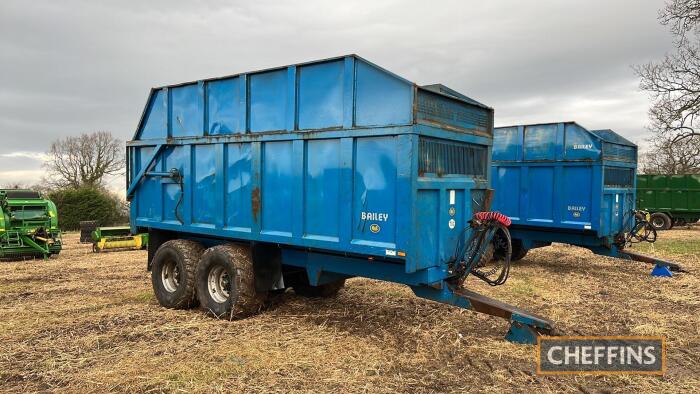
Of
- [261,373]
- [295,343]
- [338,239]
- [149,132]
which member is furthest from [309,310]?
[149,132]

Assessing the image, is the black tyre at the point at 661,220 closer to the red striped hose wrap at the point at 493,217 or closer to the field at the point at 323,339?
the field at the point at 323,339

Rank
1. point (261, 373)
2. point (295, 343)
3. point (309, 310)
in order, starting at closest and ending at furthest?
point (261, 373) < point (295, 343) < point (309, 310)

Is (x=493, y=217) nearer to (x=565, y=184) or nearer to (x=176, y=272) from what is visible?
(x=176, y=272)

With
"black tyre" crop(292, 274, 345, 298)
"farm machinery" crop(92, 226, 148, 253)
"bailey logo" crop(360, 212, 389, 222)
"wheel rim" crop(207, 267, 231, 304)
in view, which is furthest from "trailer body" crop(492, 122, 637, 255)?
"farm machinery" crop(92, 226, 148, 253)

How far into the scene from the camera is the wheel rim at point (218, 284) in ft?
21.2

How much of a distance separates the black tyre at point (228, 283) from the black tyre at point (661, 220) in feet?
69.3

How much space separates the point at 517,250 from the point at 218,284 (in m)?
7.50

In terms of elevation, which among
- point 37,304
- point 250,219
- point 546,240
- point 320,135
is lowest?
→ point 37,304

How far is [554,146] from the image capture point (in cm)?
1034

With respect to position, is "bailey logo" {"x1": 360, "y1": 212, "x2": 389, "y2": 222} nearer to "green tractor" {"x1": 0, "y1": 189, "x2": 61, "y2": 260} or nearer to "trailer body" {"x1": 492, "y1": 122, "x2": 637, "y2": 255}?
"trailer body" {"x1": 492, "y1": 122, "x2": 637, "y2": 255}

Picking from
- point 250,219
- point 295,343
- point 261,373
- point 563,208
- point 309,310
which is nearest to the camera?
point 261,373

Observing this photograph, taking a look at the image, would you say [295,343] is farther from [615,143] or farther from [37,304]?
[615,143]

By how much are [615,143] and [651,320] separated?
4.98m

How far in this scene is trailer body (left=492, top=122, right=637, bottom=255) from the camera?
9.82m
